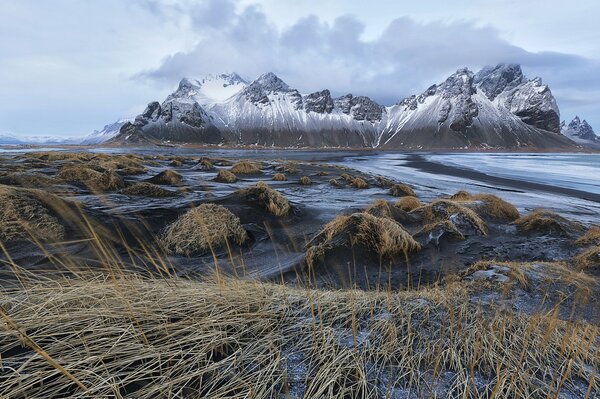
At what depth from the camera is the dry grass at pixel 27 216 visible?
22.1 ft

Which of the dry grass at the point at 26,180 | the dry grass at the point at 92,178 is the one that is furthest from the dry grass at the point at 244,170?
the dry grass at the point at 26,180

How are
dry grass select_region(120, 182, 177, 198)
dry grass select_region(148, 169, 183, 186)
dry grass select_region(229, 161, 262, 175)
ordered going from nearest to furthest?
dry grass select_region(120, 182, 177, 198), dry grass select_region(148, 169, 183, 186), dry grass select_region(229, 161, 262, 175)

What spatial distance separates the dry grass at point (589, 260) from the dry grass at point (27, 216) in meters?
11.6

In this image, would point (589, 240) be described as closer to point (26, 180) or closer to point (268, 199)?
point (268, 199)

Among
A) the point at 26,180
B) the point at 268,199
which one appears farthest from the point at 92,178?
the point at 268,199

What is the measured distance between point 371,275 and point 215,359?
183 inches

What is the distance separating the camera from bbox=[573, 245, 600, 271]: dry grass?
653 centimetres

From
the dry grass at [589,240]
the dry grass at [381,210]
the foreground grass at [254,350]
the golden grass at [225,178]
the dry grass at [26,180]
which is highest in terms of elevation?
the dry grass at [26,180]

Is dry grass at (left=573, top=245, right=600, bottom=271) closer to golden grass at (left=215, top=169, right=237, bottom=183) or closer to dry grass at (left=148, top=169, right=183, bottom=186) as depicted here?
dry grass at (left=148, top=169, right=183, bottom=186)

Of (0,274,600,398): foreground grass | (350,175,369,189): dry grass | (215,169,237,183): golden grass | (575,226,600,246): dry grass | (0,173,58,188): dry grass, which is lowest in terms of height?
(575,226,600,246): dry grass

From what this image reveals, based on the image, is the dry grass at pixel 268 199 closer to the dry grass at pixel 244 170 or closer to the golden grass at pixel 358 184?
the golden grass at pixel 358 184

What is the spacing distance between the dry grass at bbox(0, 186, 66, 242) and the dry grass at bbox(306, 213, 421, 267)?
5.98 meters

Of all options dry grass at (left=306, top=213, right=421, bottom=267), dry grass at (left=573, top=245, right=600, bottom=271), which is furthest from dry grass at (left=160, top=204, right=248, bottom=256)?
dry grass at (left=573, top=245, right=600, bottom=271)

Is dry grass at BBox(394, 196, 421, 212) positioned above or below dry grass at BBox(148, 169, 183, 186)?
below
